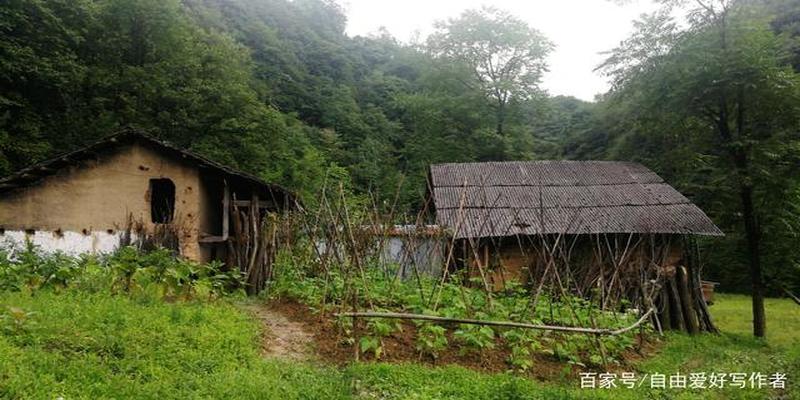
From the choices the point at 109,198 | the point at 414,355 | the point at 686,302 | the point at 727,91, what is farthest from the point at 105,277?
the point at 727,91

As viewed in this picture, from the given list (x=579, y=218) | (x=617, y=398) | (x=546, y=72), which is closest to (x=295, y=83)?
(x=546, y=72)

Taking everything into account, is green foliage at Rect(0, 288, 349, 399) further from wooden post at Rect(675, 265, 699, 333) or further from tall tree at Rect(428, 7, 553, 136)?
tall tree at Rect(428, 7, 553, 136)

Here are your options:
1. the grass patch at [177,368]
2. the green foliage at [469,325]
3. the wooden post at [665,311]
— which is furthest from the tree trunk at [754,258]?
the grass patch at [177,368]

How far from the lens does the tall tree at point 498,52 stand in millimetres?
22656

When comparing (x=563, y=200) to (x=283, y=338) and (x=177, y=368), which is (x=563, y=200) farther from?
(x=177, y=368)

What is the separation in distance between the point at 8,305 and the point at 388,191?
18076 millimetres

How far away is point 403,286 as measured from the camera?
8023mm

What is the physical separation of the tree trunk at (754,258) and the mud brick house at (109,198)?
11586 mm

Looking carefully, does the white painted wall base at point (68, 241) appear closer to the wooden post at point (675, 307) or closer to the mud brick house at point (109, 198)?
the mud brick house at point (109, 198)

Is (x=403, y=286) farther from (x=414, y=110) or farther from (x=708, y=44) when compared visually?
(x=414, y=110)

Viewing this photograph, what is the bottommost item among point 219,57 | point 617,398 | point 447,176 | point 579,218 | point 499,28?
point 617,398

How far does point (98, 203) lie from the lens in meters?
10.7

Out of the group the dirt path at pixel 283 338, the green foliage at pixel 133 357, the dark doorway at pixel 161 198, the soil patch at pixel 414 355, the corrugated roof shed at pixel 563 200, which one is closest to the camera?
the green foliage at pixel 133 357

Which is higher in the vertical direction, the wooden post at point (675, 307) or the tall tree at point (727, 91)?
the tall tree at point (727, 91)
